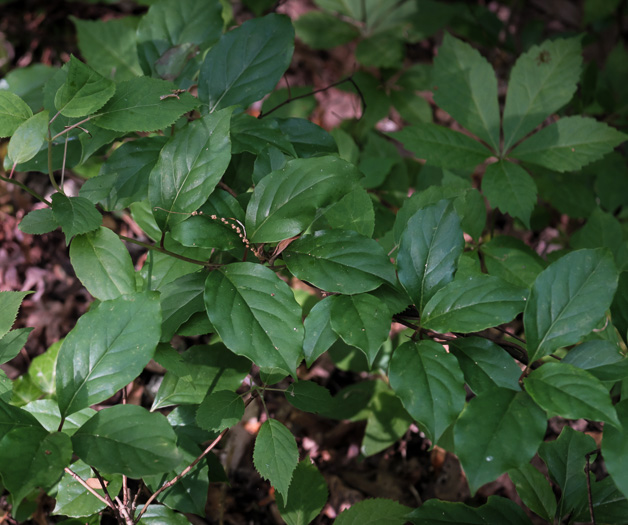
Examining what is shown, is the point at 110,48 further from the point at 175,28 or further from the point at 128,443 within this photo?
the point at 128,443

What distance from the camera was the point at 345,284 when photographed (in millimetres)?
992

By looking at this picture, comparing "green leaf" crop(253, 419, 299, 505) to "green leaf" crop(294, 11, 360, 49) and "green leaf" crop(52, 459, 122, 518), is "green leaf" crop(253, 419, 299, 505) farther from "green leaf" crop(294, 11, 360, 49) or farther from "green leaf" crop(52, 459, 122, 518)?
"green leaf" crop(294, 11, 360, 49)

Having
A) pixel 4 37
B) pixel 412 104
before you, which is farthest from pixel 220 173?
pixel 4 37

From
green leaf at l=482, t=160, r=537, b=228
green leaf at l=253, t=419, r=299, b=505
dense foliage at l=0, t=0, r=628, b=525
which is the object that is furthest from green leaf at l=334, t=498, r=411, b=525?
green leaf at l=482, t=160, r=537, b=228

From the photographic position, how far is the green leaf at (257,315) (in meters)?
0.95

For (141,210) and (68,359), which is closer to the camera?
(68,359)

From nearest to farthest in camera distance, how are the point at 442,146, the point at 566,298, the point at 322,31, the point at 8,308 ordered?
the point at 566,298 → the point at 8,308 → the point at 442,146 → the point at 322,31

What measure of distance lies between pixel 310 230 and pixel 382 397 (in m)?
1.01

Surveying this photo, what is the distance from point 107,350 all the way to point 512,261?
1286mm

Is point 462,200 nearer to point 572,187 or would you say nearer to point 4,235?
point 572,187

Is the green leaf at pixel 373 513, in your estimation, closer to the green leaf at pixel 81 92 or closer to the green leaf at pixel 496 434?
the green leaf at pixel 496 434

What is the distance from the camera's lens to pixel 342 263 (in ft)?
3.34

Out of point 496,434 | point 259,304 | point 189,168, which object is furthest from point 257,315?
point 496,434

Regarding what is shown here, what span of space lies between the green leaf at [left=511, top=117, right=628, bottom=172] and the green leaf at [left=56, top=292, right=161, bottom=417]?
1.43 meters
